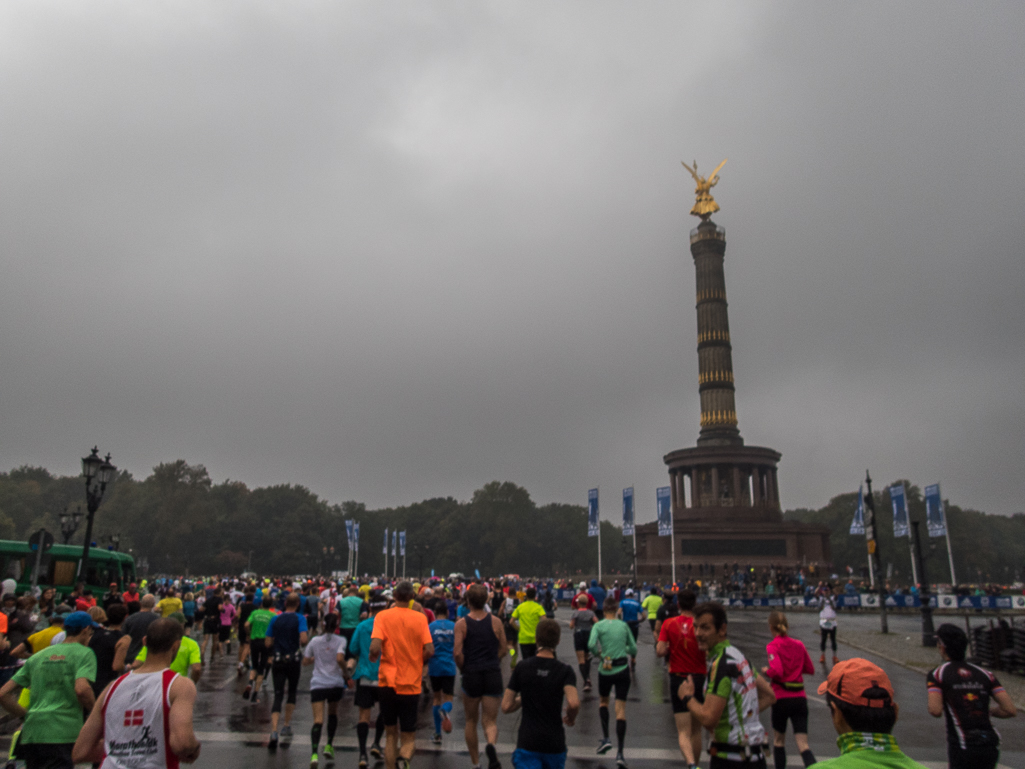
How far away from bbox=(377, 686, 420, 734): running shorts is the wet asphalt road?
1181 millimetres

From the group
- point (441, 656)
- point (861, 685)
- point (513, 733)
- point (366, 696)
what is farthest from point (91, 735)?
point (513, 733)

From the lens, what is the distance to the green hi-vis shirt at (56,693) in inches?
205

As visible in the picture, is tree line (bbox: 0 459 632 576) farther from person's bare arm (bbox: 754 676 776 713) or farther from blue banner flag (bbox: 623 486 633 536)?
person's bare arm (bbox: 754 676 776 713)

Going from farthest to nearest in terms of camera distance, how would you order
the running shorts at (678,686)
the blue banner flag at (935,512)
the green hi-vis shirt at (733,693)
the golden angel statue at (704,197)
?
the golden angel statue at (704,197)
the blue banner flag at (935,512)
the running shorts at (678,686)
the green hi-vis shirt at (733,693)

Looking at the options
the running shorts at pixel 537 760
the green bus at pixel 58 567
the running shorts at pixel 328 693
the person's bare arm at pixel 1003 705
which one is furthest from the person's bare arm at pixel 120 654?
the green bus at pixel 58 567

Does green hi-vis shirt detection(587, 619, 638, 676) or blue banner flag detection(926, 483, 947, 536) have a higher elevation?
blue banner flag detection(926, 483, 947, 536)

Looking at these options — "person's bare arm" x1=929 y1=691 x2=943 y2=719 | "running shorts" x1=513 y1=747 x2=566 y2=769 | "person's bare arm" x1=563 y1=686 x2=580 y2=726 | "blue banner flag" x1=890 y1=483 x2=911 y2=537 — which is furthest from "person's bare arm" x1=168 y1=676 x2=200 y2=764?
"blue banner flag" x1=890 y1=483 x2=911 y2=537

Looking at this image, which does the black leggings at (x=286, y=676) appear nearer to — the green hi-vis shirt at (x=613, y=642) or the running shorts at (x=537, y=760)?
the green hi-vis shirt at (x=613, y=642)

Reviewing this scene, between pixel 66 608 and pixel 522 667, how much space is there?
8.15 m

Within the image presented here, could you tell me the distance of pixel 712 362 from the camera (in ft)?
243

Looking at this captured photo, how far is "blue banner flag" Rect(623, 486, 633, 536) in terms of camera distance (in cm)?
4591

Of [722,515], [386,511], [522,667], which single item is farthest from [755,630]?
[386,511]

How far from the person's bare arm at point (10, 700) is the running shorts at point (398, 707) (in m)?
3.11

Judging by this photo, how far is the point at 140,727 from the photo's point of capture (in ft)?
12.2
